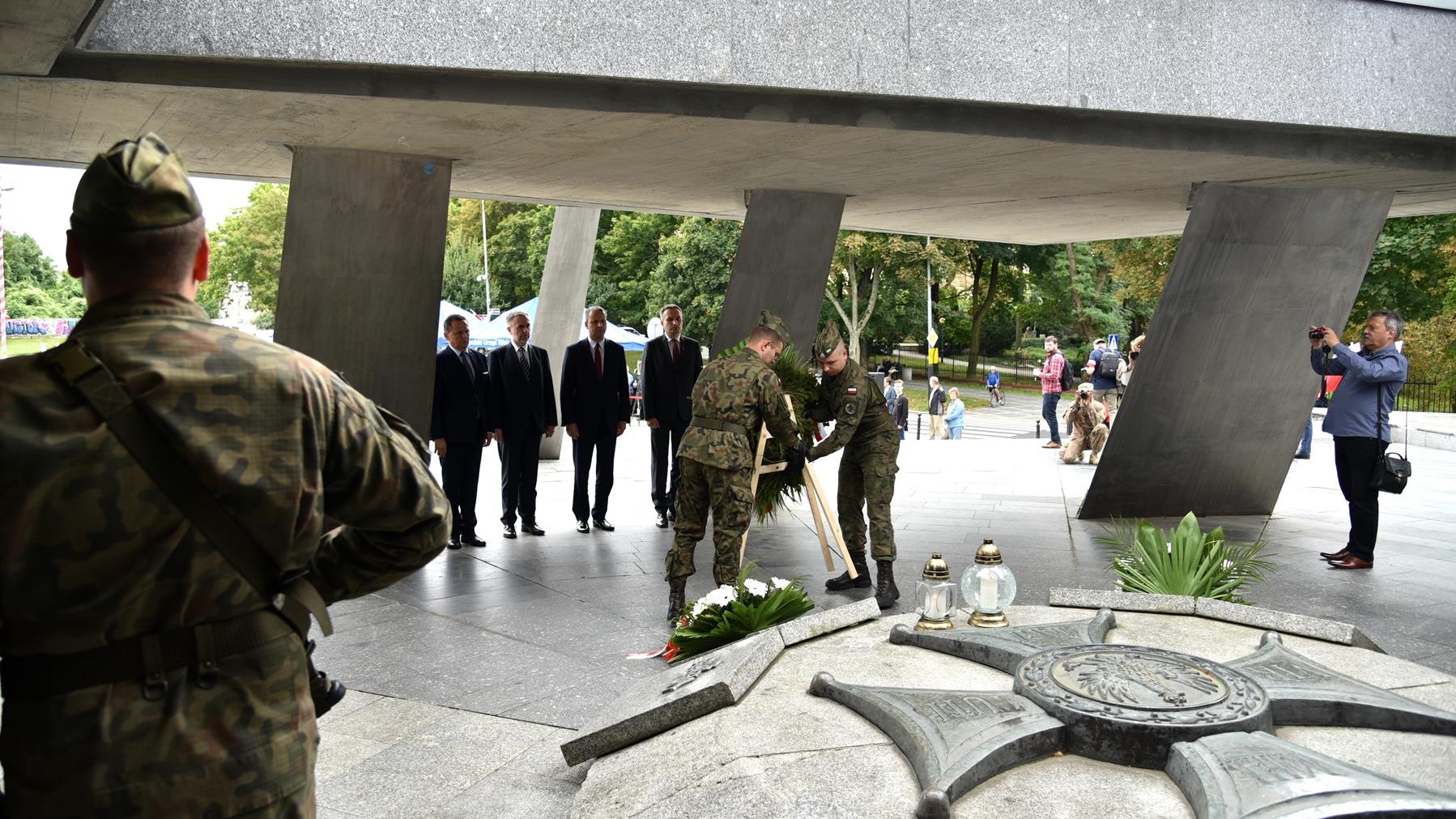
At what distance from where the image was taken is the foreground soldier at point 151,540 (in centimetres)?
221

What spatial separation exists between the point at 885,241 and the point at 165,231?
40892 mm

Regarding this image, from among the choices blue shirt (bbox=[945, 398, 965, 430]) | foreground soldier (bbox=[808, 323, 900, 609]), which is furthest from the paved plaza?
blue shirt (bbox=[945, 398, 965, 430])

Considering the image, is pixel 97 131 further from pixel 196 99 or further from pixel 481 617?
pixel 481 617

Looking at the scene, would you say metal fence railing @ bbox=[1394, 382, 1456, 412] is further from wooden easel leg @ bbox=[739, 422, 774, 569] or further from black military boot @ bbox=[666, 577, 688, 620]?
black military boot @ bbox=[666, 577, 688, 620]

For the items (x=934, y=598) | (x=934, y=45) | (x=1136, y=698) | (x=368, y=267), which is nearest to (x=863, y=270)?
(x=368, y=267)

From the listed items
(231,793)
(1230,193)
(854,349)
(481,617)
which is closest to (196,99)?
(481,617)

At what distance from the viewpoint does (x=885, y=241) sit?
139 ft

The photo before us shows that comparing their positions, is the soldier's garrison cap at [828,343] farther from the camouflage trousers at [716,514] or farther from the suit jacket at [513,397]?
the suit jacket at [513,397]

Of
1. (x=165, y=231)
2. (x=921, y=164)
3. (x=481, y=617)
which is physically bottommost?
(x=481, y=617)

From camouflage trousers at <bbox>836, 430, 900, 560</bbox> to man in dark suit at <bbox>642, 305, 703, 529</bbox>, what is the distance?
2.68m

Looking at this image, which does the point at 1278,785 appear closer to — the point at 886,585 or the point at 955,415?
the point at 886,585

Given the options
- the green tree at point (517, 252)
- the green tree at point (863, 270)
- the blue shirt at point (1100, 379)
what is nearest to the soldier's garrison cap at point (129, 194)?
the blue shirt at point (1100, 379)

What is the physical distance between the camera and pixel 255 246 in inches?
2744

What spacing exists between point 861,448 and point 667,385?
10.4ft
